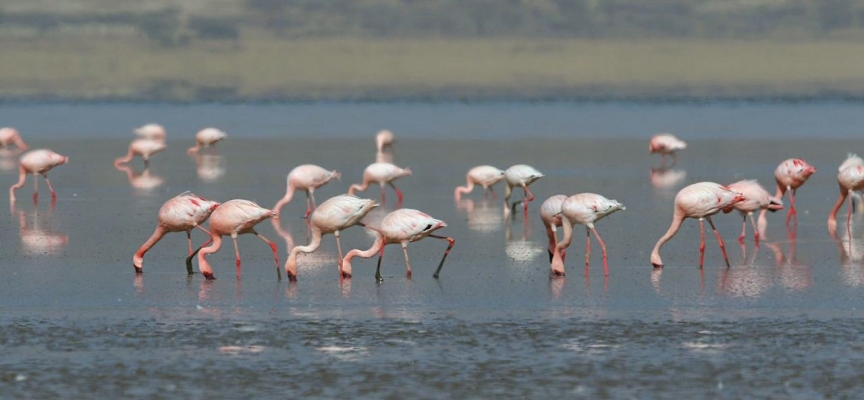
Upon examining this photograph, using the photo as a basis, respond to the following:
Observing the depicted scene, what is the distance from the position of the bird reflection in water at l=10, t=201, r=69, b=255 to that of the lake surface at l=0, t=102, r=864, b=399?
45 mm

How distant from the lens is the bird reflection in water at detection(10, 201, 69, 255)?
1515 cm

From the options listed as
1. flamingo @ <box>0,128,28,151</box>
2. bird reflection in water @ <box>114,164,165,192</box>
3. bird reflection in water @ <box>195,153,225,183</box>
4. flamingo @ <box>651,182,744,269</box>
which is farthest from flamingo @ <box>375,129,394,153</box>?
flamingo @ <box>651,182,744,269</box>

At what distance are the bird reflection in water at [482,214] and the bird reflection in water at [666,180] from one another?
8.25ft

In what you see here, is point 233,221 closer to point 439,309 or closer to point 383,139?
point 439,309

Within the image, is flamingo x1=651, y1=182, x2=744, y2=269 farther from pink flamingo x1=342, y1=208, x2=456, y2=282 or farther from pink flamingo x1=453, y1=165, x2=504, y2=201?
pink flamingo x1=453, y1=165, x2=504, y2=201

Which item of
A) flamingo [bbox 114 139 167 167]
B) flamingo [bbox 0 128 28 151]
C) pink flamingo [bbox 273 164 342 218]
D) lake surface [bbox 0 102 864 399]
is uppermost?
flamingo [bbox 0 128 28 151]

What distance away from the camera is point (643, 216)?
17.9 meters

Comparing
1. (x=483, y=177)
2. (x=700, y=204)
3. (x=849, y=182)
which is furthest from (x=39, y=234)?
(x=849, y=182)

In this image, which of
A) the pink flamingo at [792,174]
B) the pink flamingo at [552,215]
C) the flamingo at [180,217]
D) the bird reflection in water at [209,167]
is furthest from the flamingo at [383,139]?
the flamingo at [180,217]

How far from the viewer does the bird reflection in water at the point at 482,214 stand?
56.7ft

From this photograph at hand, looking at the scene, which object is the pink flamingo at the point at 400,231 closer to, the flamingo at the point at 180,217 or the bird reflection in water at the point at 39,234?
the flamingo at the point at 180,217

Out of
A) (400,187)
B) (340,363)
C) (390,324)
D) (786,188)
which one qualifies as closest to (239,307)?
(390,324)

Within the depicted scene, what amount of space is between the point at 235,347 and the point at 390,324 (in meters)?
1.29

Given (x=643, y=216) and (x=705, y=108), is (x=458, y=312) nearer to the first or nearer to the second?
(x=643, y=216)
